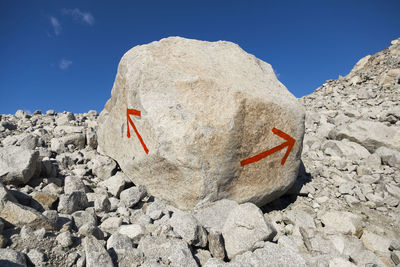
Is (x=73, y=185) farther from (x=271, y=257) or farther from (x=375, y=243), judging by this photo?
(x=375, y=243)

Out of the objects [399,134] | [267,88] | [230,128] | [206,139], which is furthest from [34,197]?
[399,134]

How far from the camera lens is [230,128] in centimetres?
415

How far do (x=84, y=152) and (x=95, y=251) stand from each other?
450 centimetres

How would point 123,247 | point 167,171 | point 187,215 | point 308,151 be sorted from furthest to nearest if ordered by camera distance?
point 308,151 < point 167,171 < point 187,215 < point 123,247

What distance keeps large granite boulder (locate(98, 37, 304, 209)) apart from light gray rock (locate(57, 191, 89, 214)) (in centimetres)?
118

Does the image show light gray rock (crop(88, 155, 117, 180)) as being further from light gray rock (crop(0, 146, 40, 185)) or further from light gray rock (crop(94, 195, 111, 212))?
light gray rock (crop(94, 195, 111, 212))

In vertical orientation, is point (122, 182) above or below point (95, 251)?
above

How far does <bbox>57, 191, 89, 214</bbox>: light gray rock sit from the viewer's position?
356 centimetres

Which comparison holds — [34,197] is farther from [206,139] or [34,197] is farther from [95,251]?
[206,139]

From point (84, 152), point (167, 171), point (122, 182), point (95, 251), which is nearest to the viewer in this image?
point (95, 251)

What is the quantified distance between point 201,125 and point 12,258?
2786 millimetres

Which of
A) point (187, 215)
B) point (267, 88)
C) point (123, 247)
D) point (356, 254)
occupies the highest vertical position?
point (267, 88)

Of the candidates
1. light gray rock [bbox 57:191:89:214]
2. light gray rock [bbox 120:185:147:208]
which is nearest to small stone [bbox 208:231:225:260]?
light gray rock [bbox 120:185:147:208]

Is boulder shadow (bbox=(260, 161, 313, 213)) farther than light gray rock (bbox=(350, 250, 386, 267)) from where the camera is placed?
Yes
